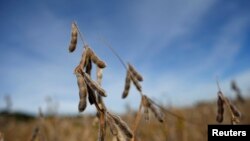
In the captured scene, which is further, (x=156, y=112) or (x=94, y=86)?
(x=156, y=112)


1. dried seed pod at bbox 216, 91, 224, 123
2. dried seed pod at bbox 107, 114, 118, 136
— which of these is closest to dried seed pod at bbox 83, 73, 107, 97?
dried seed pod at bbox 107, 114, 118, 136

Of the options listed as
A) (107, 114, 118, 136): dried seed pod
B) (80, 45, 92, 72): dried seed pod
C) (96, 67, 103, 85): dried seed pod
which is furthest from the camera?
(96, 67, 103, 85): dried seed pod

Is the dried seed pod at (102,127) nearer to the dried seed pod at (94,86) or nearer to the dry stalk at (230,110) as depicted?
the dried seed pod at (94,86)

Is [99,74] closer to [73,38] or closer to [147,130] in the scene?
[73,38]

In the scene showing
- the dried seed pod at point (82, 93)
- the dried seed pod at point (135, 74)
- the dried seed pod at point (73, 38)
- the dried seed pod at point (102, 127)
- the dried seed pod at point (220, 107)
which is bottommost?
the dried seed pod at point (102, 127)

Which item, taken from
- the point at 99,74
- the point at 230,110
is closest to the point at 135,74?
the point at 99,74

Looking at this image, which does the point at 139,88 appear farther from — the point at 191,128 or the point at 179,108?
the point at 191,128

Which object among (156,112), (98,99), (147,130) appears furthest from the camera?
(147,130)

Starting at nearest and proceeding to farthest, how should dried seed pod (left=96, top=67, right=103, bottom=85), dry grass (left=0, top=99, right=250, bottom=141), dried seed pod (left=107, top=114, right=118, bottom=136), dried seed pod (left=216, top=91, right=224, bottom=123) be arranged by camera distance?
dried seed pod (left=107, top=114, right=118, bottom=136)
dried seed pod (left=96, top=67, right=103, bottom=85)
dried seed pod (left=216, top=91, right=224, bottom=123)
dry grass (left=0, top=99, right=250, bottom=141)

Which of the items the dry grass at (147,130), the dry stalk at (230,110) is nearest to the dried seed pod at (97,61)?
the dry stalk at (230,110)

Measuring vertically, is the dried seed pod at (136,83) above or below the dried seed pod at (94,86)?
above

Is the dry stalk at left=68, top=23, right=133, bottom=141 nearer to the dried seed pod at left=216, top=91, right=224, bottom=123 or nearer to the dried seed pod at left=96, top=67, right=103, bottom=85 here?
the dried seed pod at left=96, top=67, right=103, bottom=85

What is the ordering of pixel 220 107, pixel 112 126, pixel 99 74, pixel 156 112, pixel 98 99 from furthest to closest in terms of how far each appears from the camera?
pixel 220 107 → pixel 156 112 → pixel 99 74 → pixel 98 99 → pixel 112 126
